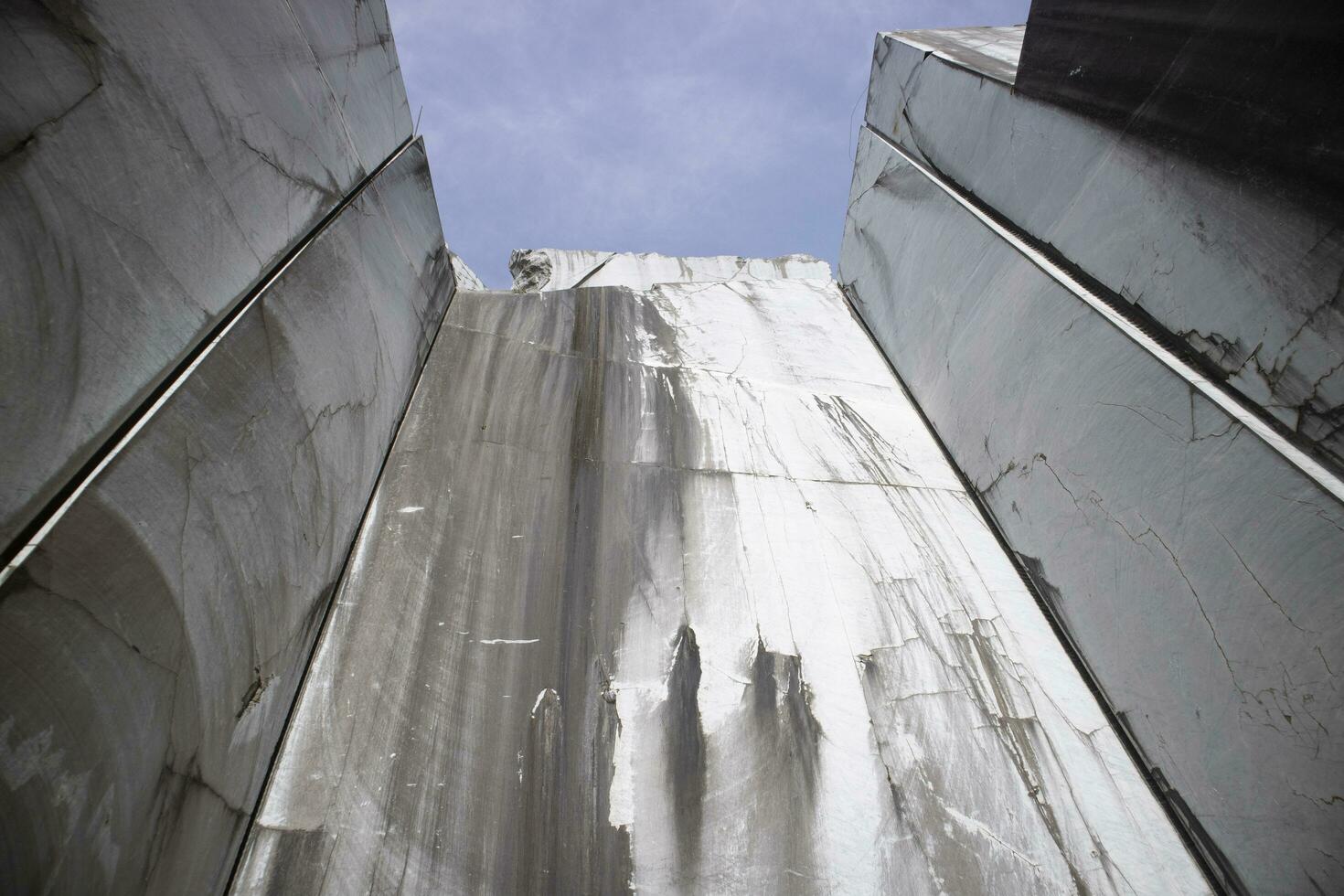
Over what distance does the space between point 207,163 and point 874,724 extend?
162 centimetres

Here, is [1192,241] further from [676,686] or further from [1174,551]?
[676,686]

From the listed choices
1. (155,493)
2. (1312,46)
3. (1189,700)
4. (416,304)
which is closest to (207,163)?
(155,493)

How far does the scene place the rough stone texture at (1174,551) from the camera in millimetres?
1041

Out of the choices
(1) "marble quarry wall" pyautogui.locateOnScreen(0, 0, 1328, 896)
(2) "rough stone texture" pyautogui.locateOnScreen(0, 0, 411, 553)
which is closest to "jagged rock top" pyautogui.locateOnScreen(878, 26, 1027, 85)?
(1) "marble quarry wall" pyautogui.locateOnScreen(0, 0, 1328, 896)

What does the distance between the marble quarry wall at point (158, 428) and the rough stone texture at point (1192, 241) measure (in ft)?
5.86

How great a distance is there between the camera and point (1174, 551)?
1296 millimetres

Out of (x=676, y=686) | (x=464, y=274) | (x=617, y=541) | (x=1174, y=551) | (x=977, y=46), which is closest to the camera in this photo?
(x=1174, y=551)

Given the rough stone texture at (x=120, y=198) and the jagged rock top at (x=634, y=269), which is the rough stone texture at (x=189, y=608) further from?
the jagged rock top at (x=634, y=269)

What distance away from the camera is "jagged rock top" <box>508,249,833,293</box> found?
403 centimetres

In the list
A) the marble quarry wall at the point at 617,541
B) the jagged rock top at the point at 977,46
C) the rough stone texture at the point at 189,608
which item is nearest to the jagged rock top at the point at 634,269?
the jagged rock top at the point at 977,46

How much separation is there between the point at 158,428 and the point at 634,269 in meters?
3.46

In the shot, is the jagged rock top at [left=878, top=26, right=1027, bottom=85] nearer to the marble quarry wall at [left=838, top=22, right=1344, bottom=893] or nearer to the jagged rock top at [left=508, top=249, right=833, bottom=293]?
the marble quarry wall at [left=838, top=22, right=1344, bottom=893]

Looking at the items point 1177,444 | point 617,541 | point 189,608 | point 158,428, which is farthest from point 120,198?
point 1177,444

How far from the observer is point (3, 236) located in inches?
28.8
